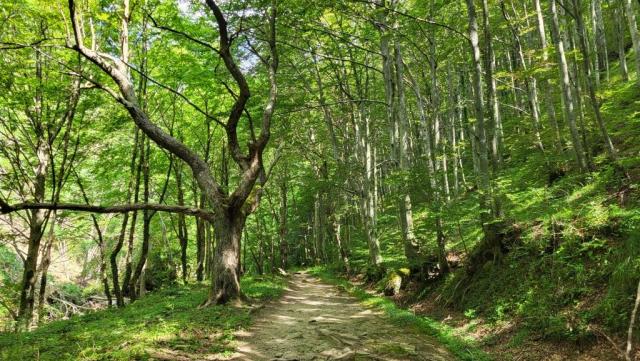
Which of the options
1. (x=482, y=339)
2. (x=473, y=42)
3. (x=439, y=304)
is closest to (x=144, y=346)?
(x=482, y=339)

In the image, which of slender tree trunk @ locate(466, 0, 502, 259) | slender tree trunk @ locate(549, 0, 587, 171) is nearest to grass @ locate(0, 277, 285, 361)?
slender tree trunk @ locate(466, 0, 502, 259)

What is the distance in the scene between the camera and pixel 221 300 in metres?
9.37

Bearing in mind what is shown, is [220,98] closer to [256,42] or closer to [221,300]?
[256,42]

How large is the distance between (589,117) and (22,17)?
1721cm

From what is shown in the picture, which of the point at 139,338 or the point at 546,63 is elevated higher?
the point at 546,63

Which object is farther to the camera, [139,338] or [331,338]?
[331,338]

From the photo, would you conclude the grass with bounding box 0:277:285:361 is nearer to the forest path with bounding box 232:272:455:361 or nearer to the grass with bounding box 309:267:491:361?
the forest path with bounding box 232:272:455:361

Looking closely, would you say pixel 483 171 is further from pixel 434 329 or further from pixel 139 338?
pixel 139 338

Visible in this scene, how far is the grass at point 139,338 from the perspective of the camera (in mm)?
5793

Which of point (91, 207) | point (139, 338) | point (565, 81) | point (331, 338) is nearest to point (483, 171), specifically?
point (565, 81)

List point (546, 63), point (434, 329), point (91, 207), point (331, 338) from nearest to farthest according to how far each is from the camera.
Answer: point (331, 338) < point (434, 329) < point (91, 207) < point (546, 63)

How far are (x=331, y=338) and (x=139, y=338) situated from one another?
3280 mm

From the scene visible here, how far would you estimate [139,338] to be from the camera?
21.1 ft

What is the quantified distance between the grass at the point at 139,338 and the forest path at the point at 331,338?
1.65 ft
